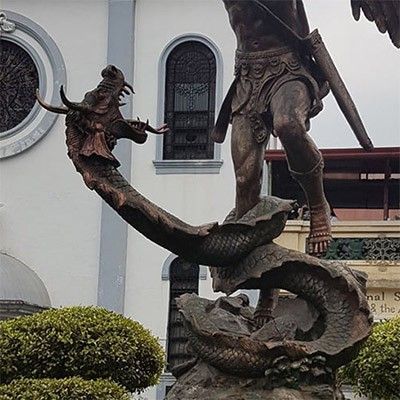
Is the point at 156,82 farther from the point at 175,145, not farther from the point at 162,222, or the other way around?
the point at 162,222

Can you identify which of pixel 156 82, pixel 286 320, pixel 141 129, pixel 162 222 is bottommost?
pixel 286 320

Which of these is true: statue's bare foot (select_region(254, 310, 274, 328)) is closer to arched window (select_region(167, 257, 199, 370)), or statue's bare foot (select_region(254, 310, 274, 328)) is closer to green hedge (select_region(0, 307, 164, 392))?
green hedge (select_region(0, 307, 164, 392))

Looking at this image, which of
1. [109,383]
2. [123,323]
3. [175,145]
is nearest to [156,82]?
[175,145]

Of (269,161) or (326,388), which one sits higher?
(269,161)

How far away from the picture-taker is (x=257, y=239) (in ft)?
Answer: 20.2

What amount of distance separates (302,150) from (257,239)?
2.28 ft

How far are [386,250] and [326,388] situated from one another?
10.4m

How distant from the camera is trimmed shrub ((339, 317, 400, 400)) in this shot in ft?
31.5

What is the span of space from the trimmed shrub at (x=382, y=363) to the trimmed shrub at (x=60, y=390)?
2.05 m

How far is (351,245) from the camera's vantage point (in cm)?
1630

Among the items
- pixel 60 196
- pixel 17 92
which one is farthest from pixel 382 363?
pixel 17 92

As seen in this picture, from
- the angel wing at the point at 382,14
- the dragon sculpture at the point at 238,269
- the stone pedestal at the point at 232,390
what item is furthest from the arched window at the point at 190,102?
the stone pedestal at the point at 232,390

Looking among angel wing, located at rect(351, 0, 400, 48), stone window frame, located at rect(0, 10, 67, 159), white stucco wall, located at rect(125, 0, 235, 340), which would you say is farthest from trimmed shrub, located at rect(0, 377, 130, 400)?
stone window frame, located at rect(0, 10, 67, 159)

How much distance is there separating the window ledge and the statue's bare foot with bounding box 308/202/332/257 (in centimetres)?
1139
